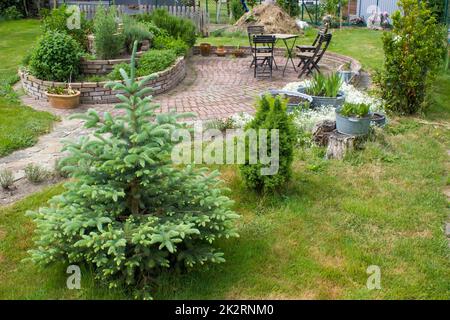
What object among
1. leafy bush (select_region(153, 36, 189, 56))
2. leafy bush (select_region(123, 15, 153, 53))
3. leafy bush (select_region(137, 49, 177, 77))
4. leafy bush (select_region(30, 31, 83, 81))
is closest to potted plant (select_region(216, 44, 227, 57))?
leafy bush (select_region(153, 36, 189, 56))

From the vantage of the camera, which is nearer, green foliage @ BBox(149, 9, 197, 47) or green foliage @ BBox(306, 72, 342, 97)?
green foliage @ BBox(306, 72, 342, 97)

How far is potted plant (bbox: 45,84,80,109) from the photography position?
816 cm

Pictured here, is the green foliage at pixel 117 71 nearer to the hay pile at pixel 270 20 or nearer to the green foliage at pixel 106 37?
the green foliage at pixel 106 37

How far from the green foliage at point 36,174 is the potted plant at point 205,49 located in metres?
8.21

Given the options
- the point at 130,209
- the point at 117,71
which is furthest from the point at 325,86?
the point at 130,209

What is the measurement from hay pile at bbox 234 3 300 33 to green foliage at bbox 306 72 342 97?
7933mm

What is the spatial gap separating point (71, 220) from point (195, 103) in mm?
5398

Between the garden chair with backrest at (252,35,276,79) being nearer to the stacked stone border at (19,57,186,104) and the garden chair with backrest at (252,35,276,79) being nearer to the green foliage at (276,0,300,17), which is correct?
the stacked stone border at (19,57,186,104)

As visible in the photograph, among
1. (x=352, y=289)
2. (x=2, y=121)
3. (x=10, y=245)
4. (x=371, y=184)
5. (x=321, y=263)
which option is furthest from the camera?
(x=2, y=121)

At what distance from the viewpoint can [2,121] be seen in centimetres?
728

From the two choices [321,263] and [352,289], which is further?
[321,263]
